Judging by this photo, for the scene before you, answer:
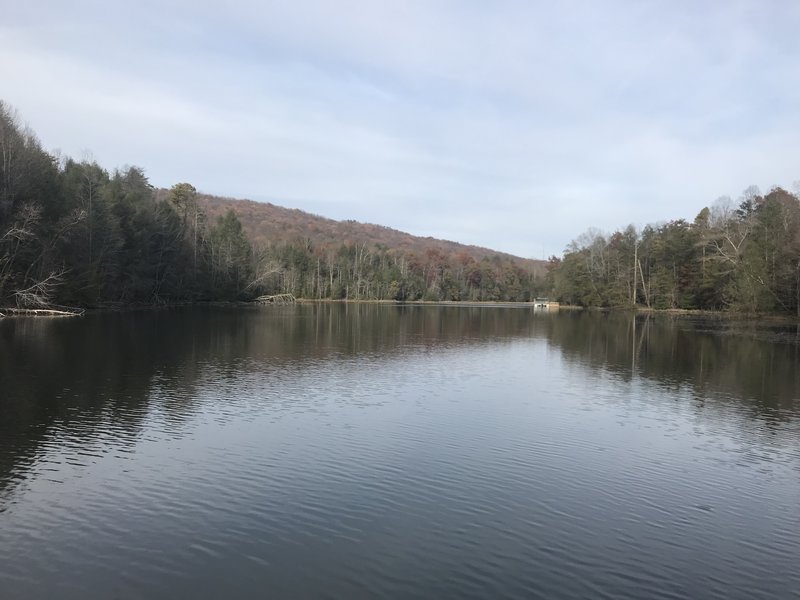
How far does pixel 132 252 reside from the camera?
62.5 metres

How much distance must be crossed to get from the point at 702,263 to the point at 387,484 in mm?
75488

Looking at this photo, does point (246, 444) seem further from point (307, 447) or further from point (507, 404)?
point (507, 404)

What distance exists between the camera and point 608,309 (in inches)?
3797

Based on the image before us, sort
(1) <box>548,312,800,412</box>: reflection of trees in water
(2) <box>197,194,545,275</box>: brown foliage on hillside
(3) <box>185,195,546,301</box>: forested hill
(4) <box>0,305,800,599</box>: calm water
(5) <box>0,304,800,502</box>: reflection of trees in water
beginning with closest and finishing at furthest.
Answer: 1. (4) <box>0,305,800,599</box>: calm water
2. (5) <box>0,304,800,502</box>: reflection of trees in water
3. (1) <box>548,312,800,412</box>: reflection of trees in water
4. (3) <box>185,195,546,301</box>: forested hill
5. (2) <box>197,194,545,275</box>: brown foliage on hillside

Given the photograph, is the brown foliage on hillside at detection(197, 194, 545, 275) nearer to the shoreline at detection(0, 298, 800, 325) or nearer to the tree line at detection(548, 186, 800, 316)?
the shoreline at detection(0, 298, 800, 325)

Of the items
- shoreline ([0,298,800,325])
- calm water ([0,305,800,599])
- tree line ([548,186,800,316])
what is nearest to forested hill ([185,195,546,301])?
shoreline ([0,298,800,325])

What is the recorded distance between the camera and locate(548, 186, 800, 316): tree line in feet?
186

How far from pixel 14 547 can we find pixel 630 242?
10121 centimetres

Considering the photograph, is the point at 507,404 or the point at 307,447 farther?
the point at 507,404

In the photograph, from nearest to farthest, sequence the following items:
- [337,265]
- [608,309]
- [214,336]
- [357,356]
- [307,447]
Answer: [307,447] → [357,356] → [214,336] → [608,309] → [337,265]

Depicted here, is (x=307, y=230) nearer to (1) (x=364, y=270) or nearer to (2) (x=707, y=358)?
(1) (x=364, y=270)

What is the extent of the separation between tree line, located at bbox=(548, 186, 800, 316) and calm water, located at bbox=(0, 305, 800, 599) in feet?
135

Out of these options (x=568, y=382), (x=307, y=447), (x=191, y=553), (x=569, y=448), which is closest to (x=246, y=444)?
(x=307, y=447)

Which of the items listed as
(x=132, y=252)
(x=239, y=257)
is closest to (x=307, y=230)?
(x=239, y=257)
